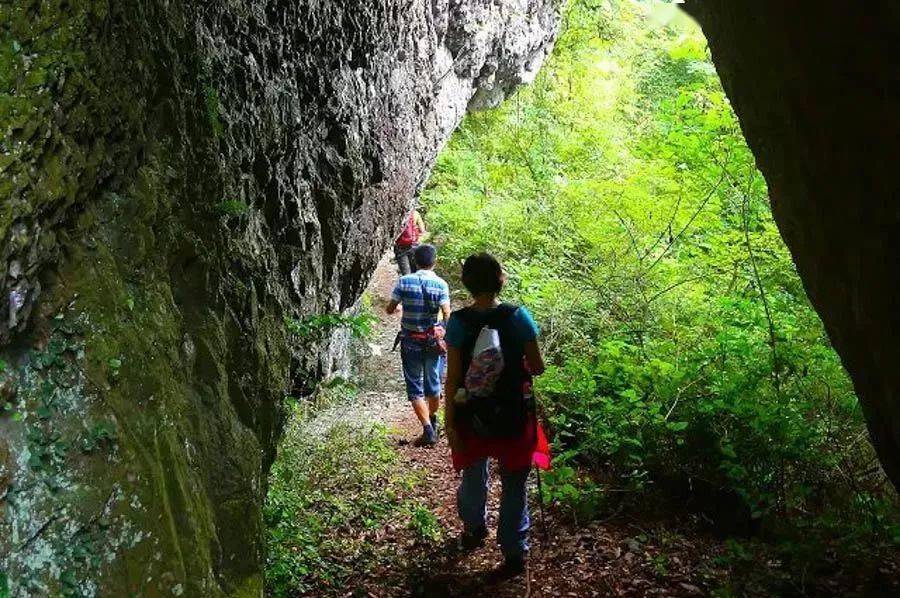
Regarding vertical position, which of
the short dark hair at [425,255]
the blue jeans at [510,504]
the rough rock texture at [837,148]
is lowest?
the blue jeans at [510,504]

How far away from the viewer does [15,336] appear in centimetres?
231

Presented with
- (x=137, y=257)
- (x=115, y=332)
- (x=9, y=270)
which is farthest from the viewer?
(x=137, y=257)

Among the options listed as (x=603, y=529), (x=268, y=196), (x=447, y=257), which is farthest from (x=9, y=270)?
(x=447, y=257)

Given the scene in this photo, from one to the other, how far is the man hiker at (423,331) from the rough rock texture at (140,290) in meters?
1.61

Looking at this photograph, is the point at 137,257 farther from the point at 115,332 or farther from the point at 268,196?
the point at 268,196

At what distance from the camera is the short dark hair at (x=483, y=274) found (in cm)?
427

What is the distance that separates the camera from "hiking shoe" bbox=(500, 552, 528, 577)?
180 inches

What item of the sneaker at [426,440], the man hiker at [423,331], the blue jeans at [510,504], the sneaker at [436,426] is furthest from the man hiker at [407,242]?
the blue jeans at [510,504]

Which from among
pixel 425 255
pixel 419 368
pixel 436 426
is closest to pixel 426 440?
pixel 436 426

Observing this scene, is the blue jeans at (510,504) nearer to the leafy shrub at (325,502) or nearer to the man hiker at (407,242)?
the leafy shrub at (325,502)

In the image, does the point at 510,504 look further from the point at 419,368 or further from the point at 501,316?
the point at 419,368

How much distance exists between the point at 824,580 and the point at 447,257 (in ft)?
36.0

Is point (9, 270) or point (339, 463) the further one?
point (339, 463)

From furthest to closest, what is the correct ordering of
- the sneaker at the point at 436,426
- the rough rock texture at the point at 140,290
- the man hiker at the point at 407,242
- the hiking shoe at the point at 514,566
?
the man hiker at the point at 407,242 < the sneaker at the point at 436,426 < the hiking shoe at the point at 514,566 < the rough rock texture at the point at 140,290
